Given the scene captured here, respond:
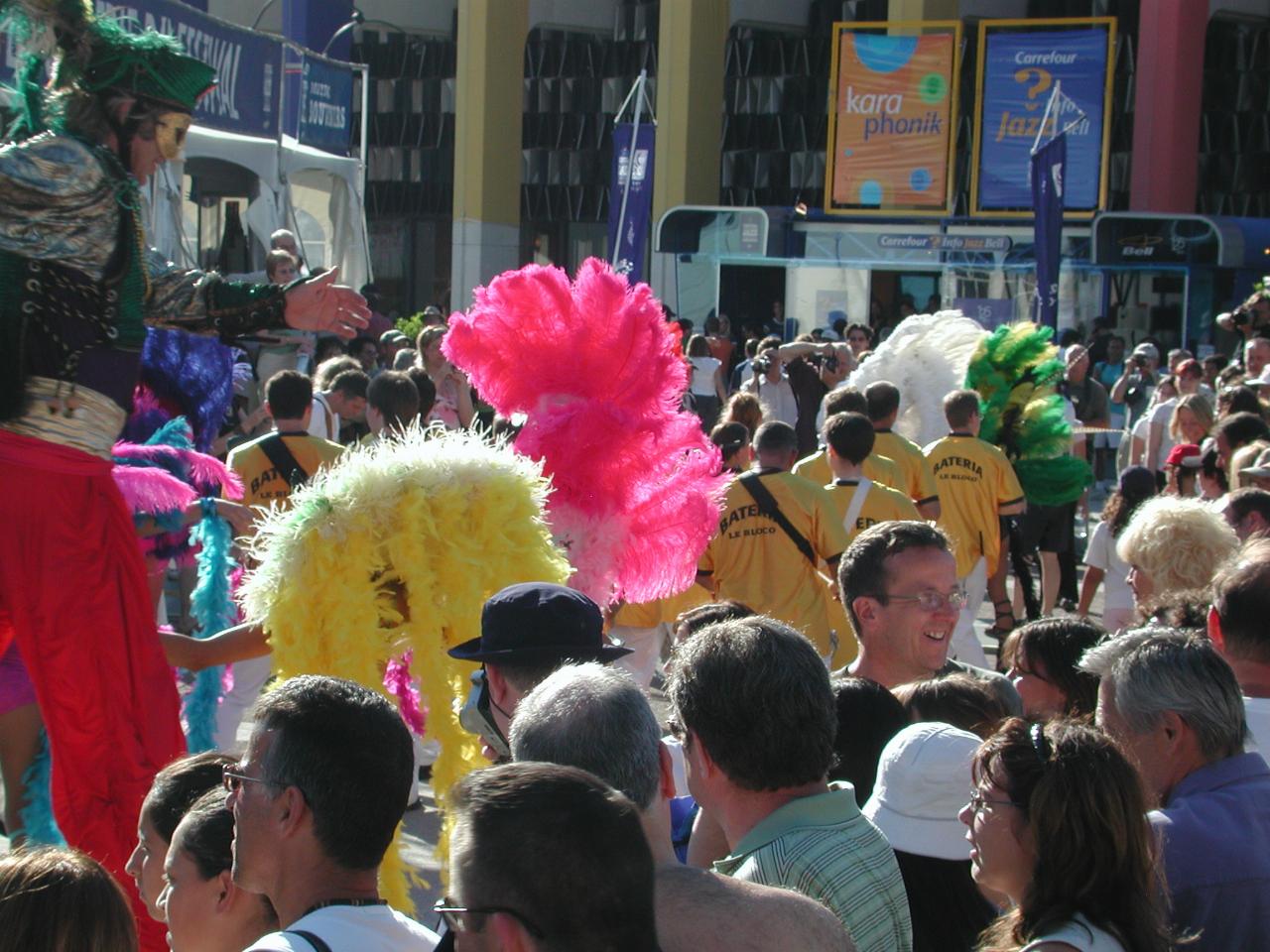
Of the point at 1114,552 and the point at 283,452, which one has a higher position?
the point at 283,452

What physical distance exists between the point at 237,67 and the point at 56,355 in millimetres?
11129

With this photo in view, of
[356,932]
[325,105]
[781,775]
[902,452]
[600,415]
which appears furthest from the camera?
[325,105]

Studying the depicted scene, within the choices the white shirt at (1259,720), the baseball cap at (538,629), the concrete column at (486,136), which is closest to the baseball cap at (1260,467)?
the white shirt at (1259,720)

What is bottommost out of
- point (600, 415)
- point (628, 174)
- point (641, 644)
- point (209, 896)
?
point (641, 644)

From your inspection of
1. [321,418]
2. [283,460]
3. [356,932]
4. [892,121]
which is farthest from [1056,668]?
[892,121]

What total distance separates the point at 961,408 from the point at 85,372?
18.1 feet

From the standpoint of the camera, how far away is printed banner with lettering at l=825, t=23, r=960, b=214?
25172 millimetres

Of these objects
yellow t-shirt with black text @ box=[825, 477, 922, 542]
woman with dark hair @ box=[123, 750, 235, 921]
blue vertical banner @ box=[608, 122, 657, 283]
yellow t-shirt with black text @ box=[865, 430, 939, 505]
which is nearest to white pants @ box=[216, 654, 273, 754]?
yellow t-shirt with black text @ box=[825, 477, 922, 542]

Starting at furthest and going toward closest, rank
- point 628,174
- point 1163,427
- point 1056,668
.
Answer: point 628,174 < point 1163,427 < point 1056,668

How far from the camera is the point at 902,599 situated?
413 cm

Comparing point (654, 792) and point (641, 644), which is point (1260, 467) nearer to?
point (641, 644)

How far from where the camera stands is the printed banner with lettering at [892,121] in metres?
25.2

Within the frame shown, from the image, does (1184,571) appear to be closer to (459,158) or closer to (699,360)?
(699,360)

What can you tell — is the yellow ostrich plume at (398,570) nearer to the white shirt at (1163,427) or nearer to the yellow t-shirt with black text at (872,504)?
the yellow t-shirt with black text at (872,504)
